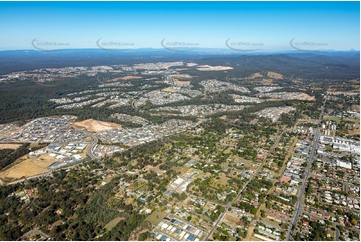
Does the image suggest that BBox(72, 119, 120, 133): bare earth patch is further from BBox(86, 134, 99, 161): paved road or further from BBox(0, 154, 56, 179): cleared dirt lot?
BBox(0, 154, 56, 179): cleared dirt lot

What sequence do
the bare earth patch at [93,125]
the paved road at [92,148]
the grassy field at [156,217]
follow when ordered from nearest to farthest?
the grassy field at [156,217] < the paved road at [92,148] < the bare earth patch at [93,125]

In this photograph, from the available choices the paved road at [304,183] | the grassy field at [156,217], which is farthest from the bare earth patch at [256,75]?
the grassy field at [156,217]

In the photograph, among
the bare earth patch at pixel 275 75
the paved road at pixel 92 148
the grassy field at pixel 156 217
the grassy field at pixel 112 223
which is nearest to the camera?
the grassy field at pixel 112 223

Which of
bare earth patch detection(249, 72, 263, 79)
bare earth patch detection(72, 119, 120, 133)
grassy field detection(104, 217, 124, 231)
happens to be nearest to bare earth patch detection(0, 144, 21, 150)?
bare earth patch detection(72, 119, 120, 133)

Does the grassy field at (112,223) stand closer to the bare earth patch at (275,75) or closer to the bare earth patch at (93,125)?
the bare earth patch at (93,125)

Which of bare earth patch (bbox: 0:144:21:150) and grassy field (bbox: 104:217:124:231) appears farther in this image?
bare earth patch (bbox: 0:144:21:150)

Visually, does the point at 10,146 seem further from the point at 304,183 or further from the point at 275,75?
the point at 275,75

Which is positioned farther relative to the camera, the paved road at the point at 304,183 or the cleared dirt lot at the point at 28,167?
the cleared dirt lot at the point at 28,167
